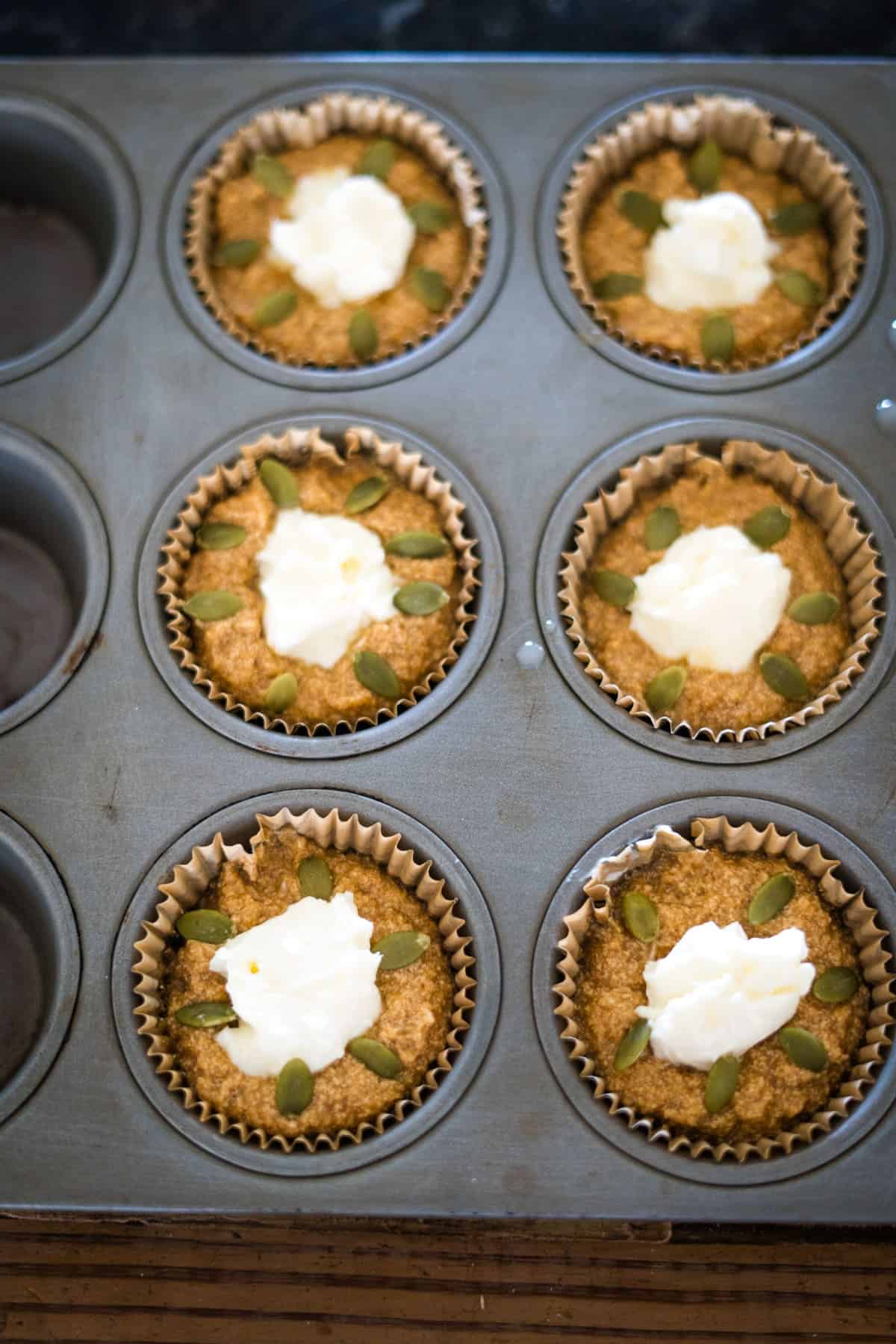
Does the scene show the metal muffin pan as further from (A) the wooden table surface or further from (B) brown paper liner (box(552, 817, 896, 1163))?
(A) the wooden table surface

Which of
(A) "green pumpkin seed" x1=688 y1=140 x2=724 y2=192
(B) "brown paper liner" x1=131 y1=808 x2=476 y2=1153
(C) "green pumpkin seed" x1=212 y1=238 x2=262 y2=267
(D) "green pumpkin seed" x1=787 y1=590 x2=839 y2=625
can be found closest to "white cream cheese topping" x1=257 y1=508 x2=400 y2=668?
(B) "brown paper liner" x1=131 y1=808 x2=476 y2=1153

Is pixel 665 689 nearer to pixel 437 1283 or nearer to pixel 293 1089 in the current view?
pixel 293 1089

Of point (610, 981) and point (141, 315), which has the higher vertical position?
point (141, 315)

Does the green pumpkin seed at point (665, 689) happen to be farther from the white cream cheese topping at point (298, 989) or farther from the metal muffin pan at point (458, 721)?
the white cream cheese topping at point (298, 989)

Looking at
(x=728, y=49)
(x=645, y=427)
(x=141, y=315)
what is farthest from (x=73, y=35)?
(x=645, y=427)

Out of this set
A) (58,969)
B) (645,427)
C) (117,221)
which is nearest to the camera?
(58,969)

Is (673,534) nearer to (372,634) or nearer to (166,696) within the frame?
(372,634)
